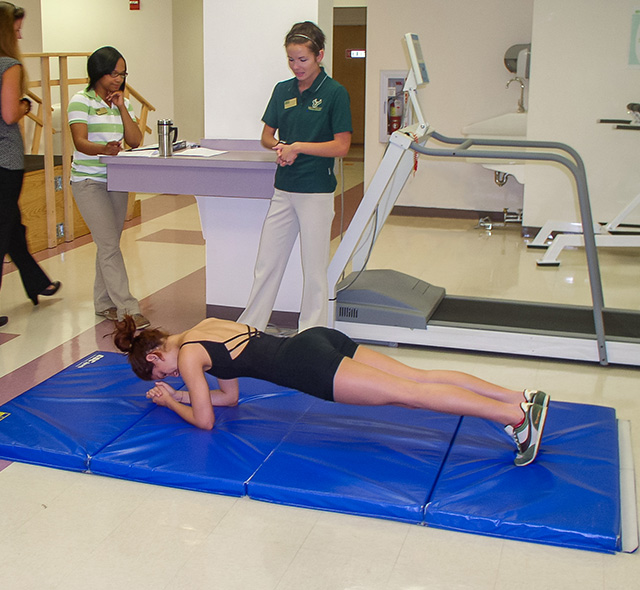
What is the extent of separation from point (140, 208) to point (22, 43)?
316 cm

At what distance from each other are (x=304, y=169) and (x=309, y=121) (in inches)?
9.2

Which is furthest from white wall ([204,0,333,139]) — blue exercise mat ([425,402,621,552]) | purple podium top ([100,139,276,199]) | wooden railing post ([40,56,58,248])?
blue exercise mat ([425,402,621,552])

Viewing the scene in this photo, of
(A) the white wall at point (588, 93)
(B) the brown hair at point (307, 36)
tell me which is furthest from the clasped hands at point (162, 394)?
(A) the white wall at point (588, 93)

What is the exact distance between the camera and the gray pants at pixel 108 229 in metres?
4.61

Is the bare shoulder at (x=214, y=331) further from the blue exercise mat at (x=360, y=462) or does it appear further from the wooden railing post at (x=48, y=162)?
the wooden railing post at (x=48, y=162)

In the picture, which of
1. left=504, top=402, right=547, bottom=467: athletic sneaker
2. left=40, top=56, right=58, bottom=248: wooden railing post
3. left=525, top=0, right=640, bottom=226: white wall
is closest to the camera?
left=504, top=402, right=547, bottom=467: athletic sneaker

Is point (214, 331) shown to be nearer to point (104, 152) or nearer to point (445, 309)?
point (104, 152)

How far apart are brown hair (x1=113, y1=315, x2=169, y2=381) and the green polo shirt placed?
4.24 feet

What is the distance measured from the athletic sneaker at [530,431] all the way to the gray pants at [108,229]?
260cm

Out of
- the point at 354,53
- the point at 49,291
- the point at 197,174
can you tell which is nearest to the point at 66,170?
Result: the point at 49,291

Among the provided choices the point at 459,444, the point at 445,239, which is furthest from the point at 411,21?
the point at 459,444

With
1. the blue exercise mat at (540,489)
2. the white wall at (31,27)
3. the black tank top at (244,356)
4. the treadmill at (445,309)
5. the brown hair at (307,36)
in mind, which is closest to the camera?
the blue exercise mat at (540,489)

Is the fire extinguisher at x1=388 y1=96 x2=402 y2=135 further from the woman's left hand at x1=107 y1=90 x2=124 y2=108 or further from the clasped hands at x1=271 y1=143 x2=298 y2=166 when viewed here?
the clasped hands at x1=271 y1=143 x2=298 y2=166

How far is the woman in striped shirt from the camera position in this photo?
4.45 meters
